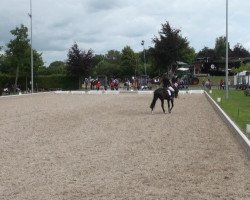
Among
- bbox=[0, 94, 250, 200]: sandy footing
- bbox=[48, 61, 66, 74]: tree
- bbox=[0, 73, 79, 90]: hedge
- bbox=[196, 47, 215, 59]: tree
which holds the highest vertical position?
bbox=[196, 47, 215, 59]: tree

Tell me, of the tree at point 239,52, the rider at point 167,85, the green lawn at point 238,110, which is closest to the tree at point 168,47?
the tree at point 239,52

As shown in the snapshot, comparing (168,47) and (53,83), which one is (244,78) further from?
(53,83)

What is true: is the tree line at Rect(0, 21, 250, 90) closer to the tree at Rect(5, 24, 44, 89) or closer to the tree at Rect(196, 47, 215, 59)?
the tree at Rect(5, 24, 44, 89)

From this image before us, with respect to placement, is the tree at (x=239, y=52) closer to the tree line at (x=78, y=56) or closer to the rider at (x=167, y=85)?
the tree line at (x=78, y=56)

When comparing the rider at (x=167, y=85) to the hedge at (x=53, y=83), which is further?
the hedge at (x=53, y=83)

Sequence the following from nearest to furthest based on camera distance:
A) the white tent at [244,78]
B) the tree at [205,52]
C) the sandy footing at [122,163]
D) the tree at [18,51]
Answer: the sandy footing at [122,163]
the white tent at [244,78]
the tree at [18,51]
the tree at [205,52]

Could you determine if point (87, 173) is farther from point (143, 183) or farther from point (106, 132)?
point (106, 132)

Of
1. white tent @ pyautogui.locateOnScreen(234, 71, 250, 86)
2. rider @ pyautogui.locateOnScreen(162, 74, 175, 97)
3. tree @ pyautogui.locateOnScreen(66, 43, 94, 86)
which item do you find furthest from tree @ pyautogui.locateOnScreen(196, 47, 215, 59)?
rider @ pyautogui.locateOnScreen(162, 74, 175, 97)

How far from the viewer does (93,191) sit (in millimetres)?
8508

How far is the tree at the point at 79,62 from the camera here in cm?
7944

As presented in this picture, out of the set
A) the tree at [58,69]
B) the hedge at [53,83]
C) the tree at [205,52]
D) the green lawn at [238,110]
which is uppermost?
the tree at [205,52]

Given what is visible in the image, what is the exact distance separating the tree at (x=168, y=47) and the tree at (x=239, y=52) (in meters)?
35.6

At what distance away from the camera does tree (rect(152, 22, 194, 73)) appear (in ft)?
262

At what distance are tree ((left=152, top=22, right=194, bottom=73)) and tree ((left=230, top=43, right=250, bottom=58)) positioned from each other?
117 feet
